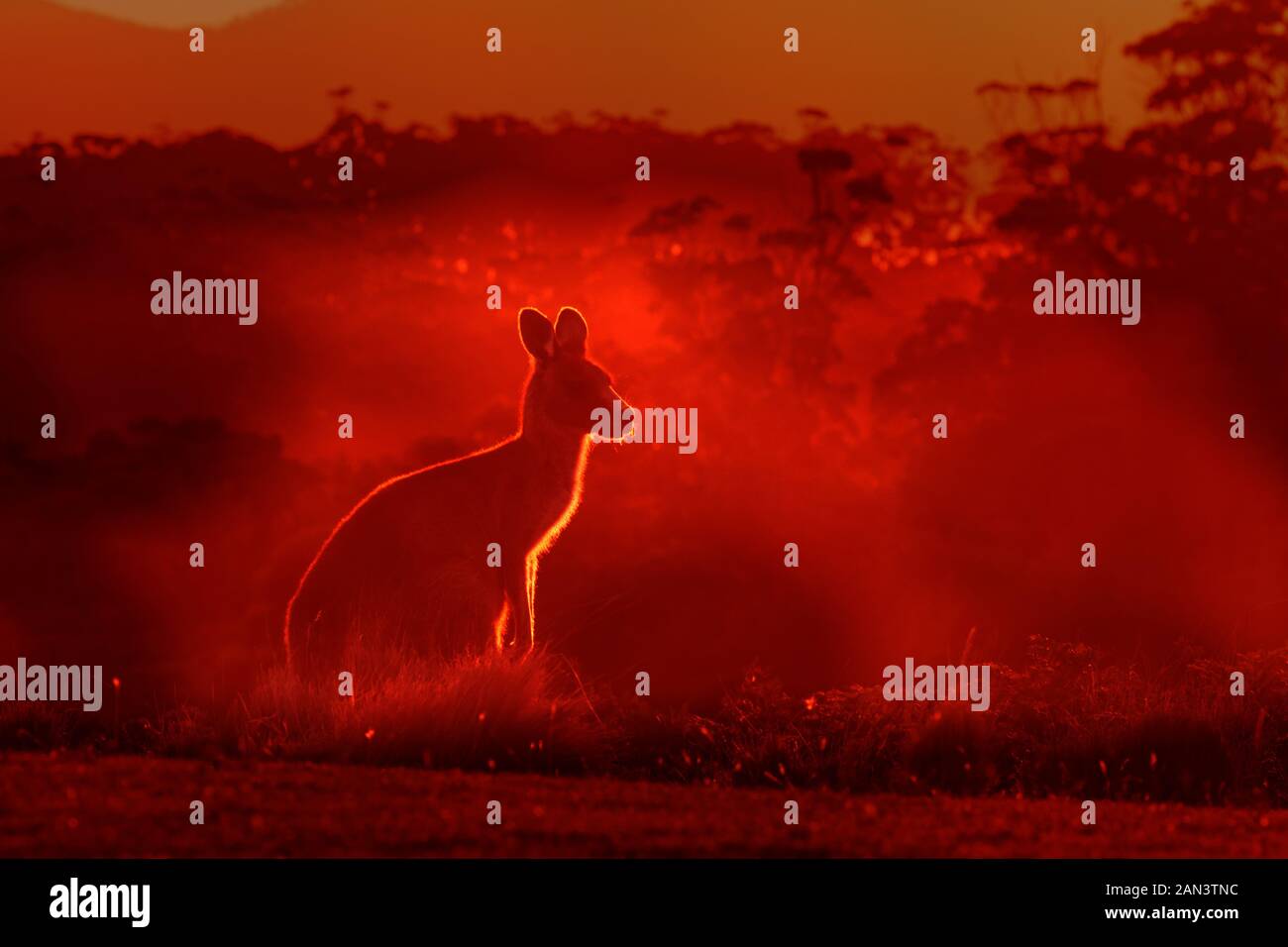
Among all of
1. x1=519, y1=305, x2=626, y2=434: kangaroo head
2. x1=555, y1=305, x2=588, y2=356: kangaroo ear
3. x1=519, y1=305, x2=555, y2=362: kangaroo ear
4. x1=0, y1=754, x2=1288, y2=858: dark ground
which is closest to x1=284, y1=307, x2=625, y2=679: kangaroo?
x1=519, y1=305, x2=626, y2=434: kangaroo head

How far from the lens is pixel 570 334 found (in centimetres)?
1409

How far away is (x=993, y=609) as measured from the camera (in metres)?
26.0

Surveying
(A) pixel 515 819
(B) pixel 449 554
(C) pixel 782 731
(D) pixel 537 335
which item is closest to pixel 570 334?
(D) pixel 537 335

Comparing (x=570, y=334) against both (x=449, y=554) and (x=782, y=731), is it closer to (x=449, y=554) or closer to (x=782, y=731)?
(x=449, y=554)

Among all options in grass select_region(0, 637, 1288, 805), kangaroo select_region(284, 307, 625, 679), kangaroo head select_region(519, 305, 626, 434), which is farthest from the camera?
kangaroo head select_region(519, 305, 626, 434)

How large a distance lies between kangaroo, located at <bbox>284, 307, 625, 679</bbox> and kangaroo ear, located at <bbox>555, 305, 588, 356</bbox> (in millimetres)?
A: 269

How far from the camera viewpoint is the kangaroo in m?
13.2

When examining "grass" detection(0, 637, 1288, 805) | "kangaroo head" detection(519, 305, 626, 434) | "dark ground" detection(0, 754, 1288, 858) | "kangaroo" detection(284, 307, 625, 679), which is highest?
"kangaroo head" detection(519, 305, 626, 434)

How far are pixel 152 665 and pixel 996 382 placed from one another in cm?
1703

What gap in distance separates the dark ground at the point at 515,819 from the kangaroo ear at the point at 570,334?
12.9 feet

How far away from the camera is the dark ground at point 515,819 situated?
8484 mm

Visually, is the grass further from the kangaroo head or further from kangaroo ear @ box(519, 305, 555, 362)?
kangaroo ear @ box(519, 305, 555, 362)
